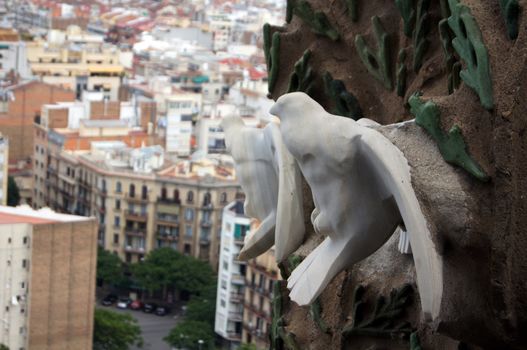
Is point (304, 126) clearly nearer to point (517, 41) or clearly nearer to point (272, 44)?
point (517, 41)

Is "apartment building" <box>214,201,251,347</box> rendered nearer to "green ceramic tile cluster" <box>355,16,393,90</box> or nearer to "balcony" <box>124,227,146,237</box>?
"balcony" <box>124,227,146,237</box>

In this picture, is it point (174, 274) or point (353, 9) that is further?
point (174, 274)

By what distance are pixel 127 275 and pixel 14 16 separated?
137ft

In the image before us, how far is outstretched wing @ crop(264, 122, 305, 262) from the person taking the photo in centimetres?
335

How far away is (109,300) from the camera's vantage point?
34.0 meters

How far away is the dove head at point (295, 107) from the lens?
3.05m

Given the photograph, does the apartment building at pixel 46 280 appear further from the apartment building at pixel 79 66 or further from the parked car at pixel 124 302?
the apartment building at pixel 79 66

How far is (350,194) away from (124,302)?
30898 mm

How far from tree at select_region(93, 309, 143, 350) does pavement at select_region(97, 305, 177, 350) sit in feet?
4.13

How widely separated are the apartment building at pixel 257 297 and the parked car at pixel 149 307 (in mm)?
3964

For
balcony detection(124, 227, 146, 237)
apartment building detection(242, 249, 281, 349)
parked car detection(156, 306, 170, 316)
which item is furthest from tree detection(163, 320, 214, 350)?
balcony detection(124, 227, 146, 237)

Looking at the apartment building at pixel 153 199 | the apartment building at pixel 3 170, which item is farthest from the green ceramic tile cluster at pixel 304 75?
A: the apartment building at pixel 3 170

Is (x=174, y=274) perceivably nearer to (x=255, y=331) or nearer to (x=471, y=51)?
(x=255, y=331)

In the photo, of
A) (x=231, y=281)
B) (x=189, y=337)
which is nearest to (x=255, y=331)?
(x=189, y=337)
